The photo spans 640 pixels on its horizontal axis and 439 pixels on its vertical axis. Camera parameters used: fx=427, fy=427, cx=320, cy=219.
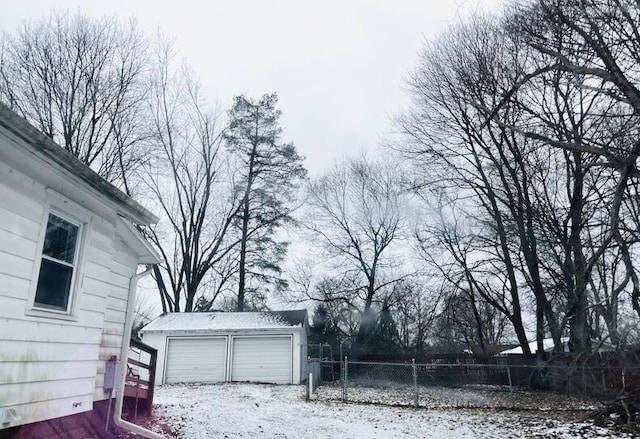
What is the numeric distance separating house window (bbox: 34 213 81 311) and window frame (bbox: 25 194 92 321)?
0.02m

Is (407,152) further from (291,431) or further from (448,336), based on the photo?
(448,336)

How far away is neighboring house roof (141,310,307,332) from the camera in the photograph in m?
17.2

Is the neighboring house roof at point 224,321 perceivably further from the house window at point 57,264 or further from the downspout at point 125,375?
the house window at point 57,264

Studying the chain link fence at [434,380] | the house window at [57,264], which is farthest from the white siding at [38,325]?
the chain link fence at [434,380]

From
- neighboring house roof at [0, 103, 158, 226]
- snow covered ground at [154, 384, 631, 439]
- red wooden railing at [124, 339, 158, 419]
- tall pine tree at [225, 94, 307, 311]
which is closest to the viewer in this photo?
neighboring house roof at [0, 103, 158, 226]

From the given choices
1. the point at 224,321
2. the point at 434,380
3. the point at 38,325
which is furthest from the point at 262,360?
the point at 38,325

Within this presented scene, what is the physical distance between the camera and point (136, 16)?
51.9 ft

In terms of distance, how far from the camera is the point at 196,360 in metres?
17.0

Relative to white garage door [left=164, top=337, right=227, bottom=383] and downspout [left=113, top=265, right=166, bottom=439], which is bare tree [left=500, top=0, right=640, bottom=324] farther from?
white garage door [left=164, top=337, right=227, bottom=383]

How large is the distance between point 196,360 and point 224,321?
6.05 feet

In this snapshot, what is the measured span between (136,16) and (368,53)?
1095cm

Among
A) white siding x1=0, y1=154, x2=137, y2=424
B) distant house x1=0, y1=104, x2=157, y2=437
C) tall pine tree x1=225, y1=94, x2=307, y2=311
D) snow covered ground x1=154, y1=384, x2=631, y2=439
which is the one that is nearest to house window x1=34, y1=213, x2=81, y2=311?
distant house x1=0, y1=104, x2=157, y2=437

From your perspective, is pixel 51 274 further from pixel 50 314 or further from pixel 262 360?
pixel 262 360

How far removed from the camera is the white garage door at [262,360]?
16.7m
